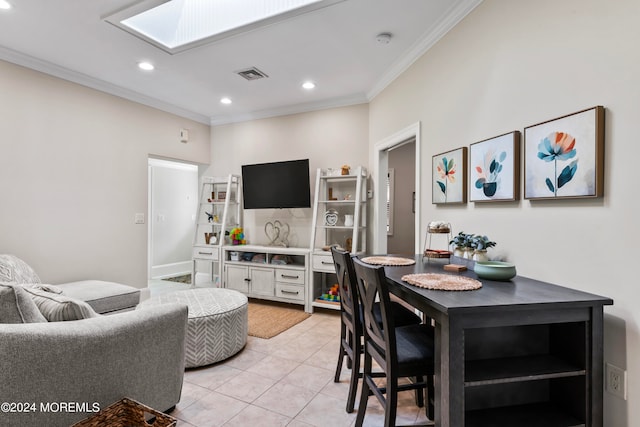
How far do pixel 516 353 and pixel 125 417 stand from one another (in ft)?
6.02

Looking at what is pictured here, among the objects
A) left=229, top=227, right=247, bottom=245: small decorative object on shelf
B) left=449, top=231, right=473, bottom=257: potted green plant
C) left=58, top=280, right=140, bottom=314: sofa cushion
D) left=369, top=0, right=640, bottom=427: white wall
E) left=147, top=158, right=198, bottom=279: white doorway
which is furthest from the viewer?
left=147, top=158, right=198, bottom=279: white doorway

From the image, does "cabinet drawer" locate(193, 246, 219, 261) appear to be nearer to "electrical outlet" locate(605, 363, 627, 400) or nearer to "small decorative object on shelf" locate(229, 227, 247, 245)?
"small decorative object on shelf" locate(229, 227, 247, 245)

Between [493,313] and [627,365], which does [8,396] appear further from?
[627,365]

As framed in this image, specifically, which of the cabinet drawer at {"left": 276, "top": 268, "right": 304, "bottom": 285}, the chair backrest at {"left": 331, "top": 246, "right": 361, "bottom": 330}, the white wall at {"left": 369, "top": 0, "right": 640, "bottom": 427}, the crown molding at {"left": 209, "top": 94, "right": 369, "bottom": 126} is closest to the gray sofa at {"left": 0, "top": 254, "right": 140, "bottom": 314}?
the cabinet drawer at {"left": 276, "top": 268, "right": 304, "bottom": 285}

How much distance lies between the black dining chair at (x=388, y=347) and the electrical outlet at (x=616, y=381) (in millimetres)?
713

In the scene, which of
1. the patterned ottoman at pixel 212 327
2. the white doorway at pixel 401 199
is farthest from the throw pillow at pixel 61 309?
the white doorway at pixel 401 199

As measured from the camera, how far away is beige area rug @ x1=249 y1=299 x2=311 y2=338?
3277mm

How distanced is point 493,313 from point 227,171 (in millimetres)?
4584

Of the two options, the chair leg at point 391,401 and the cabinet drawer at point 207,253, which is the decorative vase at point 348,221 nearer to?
the cabinet drawer at point 207,253

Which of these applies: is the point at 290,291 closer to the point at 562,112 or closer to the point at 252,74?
the point at 252,74

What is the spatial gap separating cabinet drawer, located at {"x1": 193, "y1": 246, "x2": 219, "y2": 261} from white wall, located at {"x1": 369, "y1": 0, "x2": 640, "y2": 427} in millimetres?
3294

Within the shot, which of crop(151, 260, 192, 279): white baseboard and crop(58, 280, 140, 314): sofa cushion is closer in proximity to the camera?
crop(58, 280, 140, 314): sofa cushion

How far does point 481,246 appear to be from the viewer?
6.36 feet

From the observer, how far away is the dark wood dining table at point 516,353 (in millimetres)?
1188
